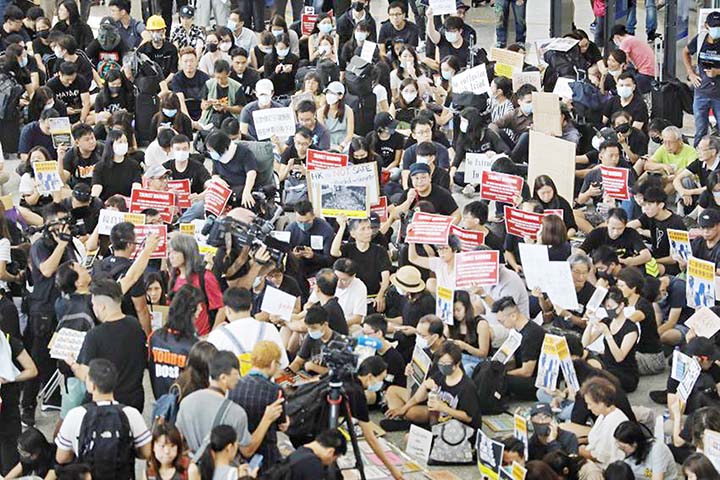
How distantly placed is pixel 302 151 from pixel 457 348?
5055 millimetres

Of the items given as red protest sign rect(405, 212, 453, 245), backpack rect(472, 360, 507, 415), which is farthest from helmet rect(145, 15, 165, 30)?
backpack rect(472, 360, 507, 415)

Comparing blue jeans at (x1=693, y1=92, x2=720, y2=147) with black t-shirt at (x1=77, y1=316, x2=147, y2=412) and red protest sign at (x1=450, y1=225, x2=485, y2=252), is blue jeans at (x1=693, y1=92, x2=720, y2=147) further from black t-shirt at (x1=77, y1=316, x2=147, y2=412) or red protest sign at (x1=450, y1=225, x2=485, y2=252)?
black t-shirt at (x1=77, y1=316, x2=147, y2=412)

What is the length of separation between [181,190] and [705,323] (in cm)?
560

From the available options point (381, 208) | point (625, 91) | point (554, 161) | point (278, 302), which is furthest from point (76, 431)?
point (625, 91)

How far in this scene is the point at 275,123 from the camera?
16531mm

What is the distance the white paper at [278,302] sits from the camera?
12078mm

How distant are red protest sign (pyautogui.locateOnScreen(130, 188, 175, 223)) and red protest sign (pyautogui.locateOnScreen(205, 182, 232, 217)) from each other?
13.6 inches

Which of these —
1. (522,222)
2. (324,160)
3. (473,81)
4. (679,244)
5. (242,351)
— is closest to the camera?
(242,351)

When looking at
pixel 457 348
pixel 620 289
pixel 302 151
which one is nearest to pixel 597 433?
pixel 457 348

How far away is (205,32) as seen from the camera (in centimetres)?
2217

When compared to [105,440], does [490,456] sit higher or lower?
lower

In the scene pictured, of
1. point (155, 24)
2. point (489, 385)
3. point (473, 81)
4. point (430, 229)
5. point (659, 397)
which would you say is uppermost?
point (155, 24)

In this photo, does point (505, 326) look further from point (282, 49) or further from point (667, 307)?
point (282, 49)

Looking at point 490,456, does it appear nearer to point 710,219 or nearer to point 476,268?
point 476,268
